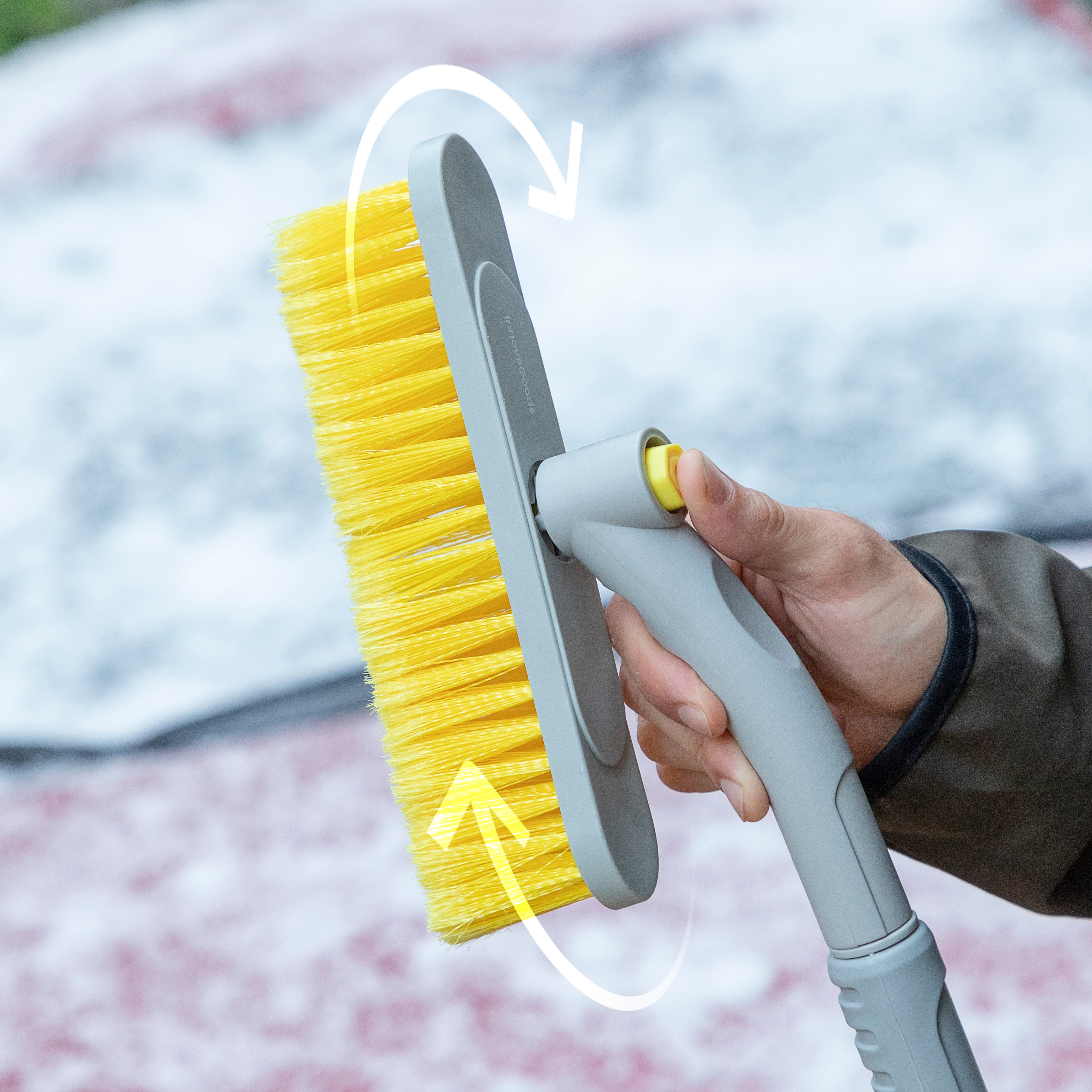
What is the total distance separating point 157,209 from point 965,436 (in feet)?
3.10

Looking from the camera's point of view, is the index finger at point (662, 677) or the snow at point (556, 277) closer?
the index finger at point (662, 677)

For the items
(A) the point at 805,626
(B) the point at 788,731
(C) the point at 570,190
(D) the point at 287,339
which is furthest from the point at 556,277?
(B) the point at 788,731

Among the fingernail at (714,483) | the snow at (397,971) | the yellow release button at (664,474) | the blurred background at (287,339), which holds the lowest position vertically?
the snow at (397,971)

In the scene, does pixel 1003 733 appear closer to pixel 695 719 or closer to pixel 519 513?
pixel 695 719

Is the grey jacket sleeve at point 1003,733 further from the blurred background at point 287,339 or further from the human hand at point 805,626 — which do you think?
the blurred background at point 287,339

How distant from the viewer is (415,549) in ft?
1.68

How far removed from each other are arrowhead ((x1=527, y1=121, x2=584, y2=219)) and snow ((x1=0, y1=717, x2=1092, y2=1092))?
62 centimetres

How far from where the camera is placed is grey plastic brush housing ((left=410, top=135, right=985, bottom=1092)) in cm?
43

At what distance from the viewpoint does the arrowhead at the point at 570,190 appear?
114 centimetres

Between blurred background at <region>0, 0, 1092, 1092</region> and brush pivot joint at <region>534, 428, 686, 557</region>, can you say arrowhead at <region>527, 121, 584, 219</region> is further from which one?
brush pivot joint at <region>534, 428, 686, 557</region>

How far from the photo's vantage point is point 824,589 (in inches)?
21.3

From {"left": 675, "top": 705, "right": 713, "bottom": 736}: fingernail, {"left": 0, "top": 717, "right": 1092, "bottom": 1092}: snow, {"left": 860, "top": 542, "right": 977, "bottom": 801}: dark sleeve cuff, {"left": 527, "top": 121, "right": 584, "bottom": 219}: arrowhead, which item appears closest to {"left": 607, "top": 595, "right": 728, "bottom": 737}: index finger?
{"left": 675, "top": 705, "right": 713, "bottom": 736}: fingernail

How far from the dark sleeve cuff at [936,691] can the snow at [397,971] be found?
36 cm

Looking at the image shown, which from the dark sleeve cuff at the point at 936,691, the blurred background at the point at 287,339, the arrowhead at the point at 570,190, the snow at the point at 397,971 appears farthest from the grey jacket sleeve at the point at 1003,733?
the arrowhead at the point at 570,190
